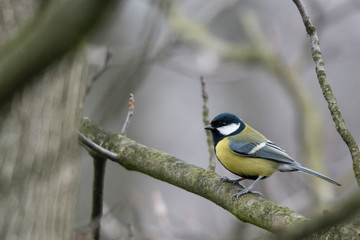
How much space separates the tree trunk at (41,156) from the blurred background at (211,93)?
0.52 ft

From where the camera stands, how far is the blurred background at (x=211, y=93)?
2.74 meters

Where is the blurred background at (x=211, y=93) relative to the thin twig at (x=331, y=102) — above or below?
below

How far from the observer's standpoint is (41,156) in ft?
5.37

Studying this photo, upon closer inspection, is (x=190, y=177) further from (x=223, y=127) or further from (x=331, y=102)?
(x=223, y=127)

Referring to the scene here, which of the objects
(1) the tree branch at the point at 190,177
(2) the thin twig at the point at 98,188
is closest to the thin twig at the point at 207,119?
(1) the tree branch at the point at 190,177

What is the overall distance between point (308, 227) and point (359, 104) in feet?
21.3

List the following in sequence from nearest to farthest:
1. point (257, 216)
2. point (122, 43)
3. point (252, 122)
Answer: point (257, 216)
point (122, 43)
point (252, 122)

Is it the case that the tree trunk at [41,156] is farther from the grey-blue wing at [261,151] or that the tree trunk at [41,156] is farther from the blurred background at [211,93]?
the grey-blue wing at [261,151]

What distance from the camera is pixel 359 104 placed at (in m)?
7.00

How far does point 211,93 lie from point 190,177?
7.17 metres

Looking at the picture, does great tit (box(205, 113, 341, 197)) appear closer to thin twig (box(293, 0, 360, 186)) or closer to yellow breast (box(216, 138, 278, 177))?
yellow breast (box(216, 138, 278, 177))

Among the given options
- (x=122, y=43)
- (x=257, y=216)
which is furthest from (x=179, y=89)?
(x=257, y=216)

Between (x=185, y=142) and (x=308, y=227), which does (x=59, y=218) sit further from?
(x=185, y=142)

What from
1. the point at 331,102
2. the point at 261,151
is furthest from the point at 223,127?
the point at 331,102
